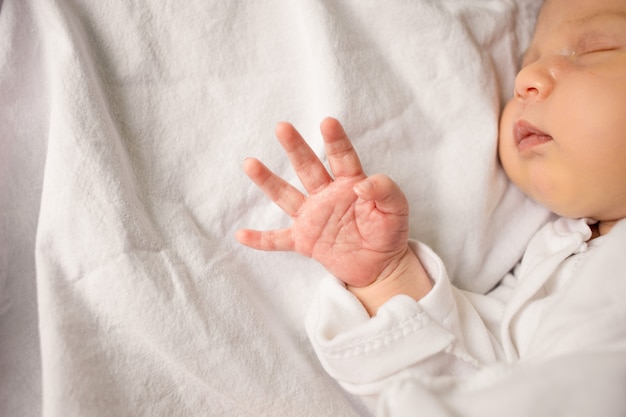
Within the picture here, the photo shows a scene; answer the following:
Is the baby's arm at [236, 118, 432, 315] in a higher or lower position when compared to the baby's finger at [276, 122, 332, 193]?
lower

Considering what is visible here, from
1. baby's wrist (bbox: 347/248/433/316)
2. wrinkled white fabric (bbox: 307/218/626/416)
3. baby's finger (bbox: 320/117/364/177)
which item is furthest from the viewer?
baby's wrist (bbox: 347/248/433/316)

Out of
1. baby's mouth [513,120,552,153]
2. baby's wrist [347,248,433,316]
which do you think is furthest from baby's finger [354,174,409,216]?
baby's mouth [513,120,552,153]

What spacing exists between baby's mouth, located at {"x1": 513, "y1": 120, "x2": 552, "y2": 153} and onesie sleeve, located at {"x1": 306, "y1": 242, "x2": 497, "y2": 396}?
256 millimetres

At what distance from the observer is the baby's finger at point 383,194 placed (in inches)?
28.0

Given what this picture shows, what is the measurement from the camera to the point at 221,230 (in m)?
0.88

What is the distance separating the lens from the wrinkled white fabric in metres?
0.62

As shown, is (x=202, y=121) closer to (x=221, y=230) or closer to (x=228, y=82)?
(x=228, y=82)

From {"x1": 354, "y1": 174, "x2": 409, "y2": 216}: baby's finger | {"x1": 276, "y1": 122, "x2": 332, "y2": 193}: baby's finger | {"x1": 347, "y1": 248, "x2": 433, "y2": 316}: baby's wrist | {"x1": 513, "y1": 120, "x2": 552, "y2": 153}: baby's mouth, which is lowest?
{"x1": 347, "y1": 248, "x2": 433, "y2": 316}: baby's wrist

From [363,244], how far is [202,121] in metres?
0.33

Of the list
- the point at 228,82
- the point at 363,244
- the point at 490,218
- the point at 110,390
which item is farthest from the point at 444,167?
the point at 110,390

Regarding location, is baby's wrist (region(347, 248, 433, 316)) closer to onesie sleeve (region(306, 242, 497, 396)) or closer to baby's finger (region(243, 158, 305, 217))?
onesie sleeve (region(306, 242, 497, 396))

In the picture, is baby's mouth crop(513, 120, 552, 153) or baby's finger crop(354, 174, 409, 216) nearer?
baby's finger crop(354, 174, 409, 216)

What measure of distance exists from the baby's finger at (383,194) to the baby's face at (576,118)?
0.28 metres

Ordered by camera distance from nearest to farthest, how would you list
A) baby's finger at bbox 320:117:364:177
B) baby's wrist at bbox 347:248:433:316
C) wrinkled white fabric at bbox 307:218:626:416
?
wrinkled white fabric at bbox 307:218:626:416, baby's finger at bbox 320:117:364:177, baby's wrist at bbox 347:248:433:316
